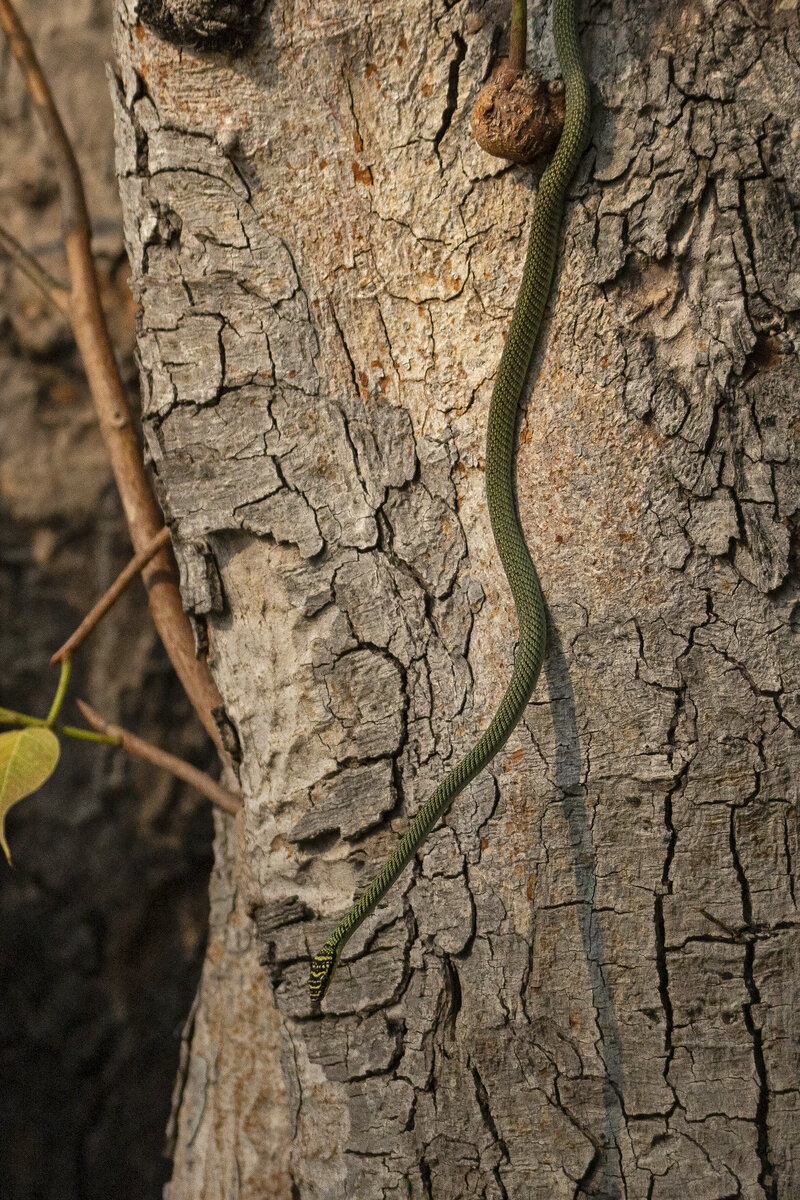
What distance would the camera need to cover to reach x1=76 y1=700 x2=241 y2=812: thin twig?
1.68 metres

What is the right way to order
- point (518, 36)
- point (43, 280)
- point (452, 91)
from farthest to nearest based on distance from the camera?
point (43, 280) < point (452, 91) < point (518, 36)

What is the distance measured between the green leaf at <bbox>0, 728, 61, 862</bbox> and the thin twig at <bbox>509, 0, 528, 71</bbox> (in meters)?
1.19

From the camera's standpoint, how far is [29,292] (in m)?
2.37

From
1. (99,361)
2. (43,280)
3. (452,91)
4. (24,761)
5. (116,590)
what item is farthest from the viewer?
(43,280)

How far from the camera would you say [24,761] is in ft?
4.45

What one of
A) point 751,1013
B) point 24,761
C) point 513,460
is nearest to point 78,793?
point 24,761

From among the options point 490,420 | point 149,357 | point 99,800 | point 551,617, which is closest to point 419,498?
point 490,420

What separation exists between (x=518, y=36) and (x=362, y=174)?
0.28 m

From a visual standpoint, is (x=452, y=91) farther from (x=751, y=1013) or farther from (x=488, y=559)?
(x=751, y=1013)

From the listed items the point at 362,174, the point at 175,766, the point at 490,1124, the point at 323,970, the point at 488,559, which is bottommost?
the point at 490,1124

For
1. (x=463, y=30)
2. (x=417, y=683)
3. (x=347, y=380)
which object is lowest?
(x=417, y=683)

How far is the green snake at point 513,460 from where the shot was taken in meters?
1.10

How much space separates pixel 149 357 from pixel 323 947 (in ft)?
3.08

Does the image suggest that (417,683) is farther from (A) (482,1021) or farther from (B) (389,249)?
(B) (389,249)
